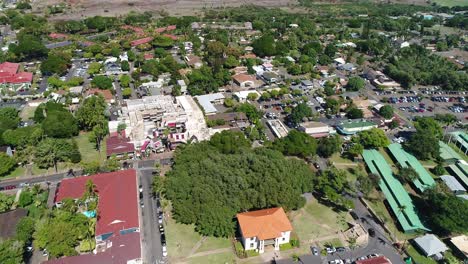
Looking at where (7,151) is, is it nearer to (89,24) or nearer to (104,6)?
(89,24)

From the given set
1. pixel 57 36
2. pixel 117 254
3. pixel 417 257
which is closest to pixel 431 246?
pixel 417 257

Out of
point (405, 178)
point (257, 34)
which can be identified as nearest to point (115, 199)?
point (405, 178)

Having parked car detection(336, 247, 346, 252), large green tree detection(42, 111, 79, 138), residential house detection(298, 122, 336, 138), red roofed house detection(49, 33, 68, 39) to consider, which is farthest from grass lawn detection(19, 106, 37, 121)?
parked car detection(336, 247, 346, 252)

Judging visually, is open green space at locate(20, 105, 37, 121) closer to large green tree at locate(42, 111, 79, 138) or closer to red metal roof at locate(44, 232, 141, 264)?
large green tree at locate(42, 111, 79, 138)

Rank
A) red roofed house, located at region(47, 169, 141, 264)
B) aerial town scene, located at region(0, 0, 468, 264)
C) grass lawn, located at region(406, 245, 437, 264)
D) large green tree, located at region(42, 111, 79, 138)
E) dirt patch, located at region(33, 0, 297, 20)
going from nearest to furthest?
1. red roofed house, located at region(47, 169, 141, 264)
2. grass lawn, located at region(406, 245, 437, 264)
3. aerial town scene, located at region(0, 0, 468, 264)
4. large green tree, located at region(42, 111, 79, 138)
5. dirt patch, located at region(33, 0, 297, 20)

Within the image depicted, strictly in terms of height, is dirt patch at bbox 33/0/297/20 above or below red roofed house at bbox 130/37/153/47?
above

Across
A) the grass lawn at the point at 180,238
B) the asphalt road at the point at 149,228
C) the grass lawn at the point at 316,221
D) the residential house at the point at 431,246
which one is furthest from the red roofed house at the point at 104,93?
the residential house at the point at 431,246
